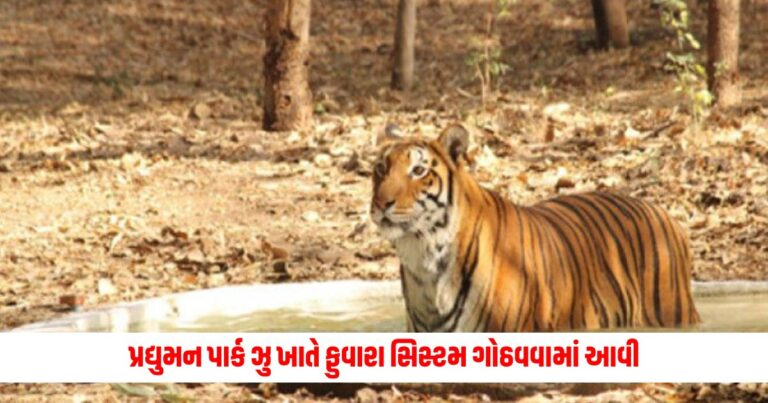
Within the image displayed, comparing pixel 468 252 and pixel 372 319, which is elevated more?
pixel 468 252

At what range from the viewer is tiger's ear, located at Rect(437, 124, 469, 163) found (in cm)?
683

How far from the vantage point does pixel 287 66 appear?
48.3ft

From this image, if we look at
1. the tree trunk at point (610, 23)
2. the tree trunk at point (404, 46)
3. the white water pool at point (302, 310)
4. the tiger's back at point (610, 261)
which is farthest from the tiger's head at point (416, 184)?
the tree trunk at point (610, 23)

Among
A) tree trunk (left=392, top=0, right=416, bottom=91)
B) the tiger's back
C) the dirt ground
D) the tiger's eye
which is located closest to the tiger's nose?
the tiger's eye

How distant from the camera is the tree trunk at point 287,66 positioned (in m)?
14.6

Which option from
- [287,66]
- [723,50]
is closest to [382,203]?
[287,66]

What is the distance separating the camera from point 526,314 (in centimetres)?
687

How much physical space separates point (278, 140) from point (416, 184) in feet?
25.3

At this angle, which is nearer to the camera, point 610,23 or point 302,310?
point 302,310

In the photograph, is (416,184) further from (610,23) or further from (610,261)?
(610,23)

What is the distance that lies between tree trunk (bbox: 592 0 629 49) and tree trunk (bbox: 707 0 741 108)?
4535 millimetres

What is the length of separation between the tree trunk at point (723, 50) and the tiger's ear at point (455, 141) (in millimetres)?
7770

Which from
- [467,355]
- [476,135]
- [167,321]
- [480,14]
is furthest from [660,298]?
[480,14]

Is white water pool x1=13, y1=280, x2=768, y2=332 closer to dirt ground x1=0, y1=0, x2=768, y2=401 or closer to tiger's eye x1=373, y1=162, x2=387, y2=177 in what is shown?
dirt ground x1=0, y1=0, x2=768, y2=401
